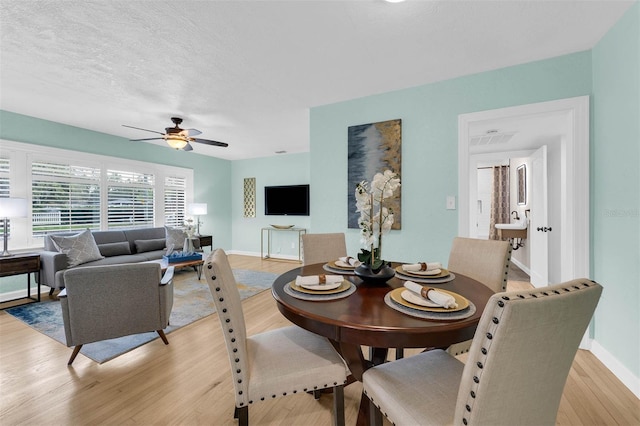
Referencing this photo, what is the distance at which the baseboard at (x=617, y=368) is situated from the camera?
5.65 ft

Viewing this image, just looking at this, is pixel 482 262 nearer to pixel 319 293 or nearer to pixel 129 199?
pixel 319 293

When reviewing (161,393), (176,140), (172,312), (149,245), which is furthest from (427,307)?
(149,245)

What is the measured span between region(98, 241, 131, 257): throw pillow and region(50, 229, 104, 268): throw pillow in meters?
0.26

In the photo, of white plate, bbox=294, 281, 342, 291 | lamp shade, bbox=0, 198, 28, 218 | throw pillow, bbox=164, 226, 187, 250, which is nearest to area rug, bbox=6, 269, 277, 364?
throw pillow, bbox=164, 226, 187, 250

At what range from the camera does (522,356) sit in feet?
2.41

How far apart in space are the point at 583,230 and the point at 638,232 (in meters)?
0.54

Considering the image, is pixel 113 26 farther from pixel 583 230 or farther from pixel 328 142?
pixel 583 230

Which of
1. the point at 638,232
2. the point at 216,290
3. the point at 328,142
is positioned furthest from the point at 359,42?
the point at 638,232

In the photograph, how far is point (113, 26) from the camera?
1886 millimetres

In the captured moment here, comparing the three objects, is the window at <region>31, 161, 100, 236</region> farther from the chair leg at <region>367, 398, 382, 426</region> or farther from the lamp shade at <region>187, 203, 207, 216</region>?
the chair leg at <region>367, 398, 382, 426</region>

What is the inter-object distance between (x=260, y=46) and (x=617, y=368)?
3.53 metres

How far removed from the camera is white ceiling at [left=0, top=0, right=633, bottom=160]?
1743 mm

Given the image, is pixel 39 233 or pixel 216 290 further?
pixel 39 233

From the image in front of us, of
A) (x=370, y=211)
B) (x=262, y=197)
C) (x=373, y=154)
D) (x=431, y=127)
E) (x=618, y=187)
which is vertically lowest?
(x=370, y=211)
